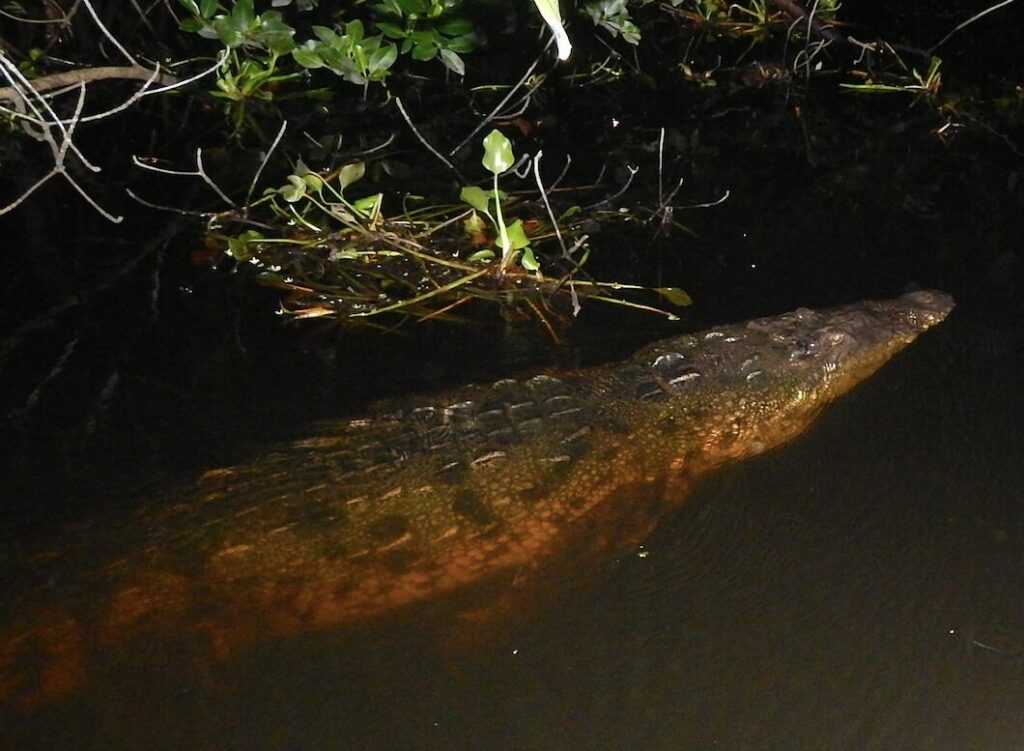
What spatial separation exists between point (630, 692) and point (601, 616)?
0.22 metres

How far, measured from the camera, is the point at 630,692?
6.57ft

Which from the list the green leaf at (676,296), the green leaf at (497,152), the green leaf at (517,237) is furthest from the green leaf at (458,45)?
the green leaf at (676,296)

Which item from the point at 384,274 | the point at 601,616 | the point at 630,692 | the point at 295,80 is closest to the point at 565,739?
the point at 630,692

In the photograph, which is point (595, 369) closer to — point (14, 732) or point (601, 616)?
point (601, 616)

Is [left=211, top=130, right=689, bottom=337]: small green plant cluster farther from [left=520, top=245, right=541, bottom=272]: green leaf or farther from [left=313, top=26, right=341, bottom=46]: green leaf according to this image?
[left=313, top=26, right=341, bottom=46]: green leaf

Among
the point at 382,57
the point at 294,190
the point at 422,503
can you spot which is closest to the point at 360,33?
the point at 382,57

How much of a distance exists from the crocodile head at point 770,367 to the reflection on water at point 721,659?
14.9 inches

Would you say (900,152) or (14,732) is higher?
(900,152)

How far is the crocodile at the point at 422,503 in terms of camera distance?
2.15 metres

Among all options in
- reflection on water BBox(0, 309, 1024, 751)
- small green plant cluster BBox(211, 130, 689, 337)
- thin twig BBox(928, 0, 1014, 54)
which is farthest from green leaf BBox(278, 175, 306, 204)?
thin twig BBox(928, 0, 1014, 54)

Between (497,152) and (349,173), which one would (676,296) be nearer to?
(497,152)

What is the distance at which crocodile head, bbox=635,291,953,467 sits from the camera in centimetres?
300

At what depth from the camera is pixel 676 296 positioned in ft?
11.1

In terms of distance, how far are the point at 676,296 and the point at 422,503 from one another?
1.30m
